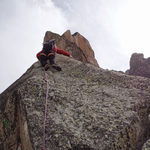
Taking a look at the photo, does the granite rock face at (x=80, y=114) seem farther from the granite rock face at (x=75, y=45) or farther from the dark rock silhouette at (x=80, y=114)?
the granite rock face at (x=75, y=45)

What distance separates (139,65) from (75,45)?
27.4 meters

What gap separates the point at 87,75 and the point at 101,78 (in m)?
0.77

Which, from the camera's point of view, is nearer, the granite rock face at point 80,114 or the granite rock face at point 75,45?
the granite rock face at point 80,114

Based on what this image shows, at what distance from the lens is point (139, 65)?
4241 centimetres

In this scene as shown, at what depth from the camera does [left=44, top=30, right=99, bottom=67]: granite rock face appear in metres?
20.9

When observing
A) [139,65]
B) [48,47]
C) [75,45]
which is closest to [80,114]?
[48,47]

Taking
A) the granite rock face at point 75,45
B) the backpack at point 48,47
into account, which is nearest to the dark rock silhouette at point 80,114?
the backpack at point 48,47

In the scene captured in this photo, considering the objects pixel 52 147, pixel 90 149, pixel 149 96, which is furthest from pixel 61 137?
pixel 149 96

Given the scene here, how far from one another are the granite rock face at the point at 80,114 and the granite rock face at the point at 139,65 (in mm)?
35720

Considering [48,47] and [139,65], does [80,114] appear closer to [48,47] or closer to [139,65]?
[48,47]

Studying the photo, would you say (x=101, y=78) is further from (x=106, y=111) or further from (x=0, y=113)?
(x=0, y=113)

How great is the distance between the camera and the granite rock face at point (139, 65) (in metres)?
40.2

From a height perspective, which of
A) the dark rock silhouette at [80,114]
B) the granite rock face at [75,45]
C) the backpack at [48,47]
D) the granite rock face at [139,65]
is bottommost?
the dark rock silhouette at [80,114]

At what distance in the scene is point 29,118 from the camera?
5.20m
